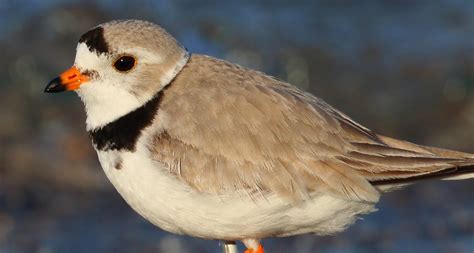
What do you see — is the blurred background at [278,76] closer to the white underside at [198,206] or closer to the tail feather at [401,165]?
the tail feather at [401,165]

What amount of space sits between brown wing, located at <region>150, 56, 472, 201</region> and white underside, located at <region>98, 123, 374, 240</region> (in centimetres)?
6

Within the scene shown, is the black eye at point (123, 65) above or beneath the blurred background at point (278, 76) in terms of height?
beneath

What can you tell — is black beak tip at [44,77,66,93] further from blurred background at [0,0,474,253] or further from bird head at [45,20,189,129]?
blurred background at [0,0,474,253]

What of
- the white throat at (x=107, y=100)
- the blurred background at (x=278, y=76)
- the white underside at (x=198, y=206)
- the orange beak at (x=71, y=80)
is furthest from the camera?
the blurred background at (x=278, y=76)

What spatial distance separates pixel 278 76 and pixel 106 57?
7.49 meters

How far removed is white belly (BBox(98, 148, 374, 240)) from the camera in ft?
18.7

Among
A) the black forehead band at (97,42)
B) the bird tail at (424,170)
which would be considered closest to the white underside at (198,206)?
the bird tail at (424,170)

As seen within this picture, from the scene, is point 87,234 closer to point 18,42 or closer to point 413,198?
point 413,198

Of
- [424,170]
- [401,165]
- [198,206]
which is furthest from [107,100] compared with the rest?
[424,170]

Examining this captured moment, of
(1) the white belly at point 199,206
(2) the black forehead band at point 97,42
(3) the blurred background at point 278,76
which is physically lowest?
(1) the white belly at point 199,206

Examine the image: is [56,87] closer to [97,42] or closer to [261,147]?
[97,42]

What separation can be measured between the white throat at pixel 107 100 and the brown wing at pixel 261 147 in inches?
6.4

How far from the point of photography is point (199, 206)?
5.70 m

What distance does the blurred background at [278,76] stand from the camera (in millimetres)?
9859
